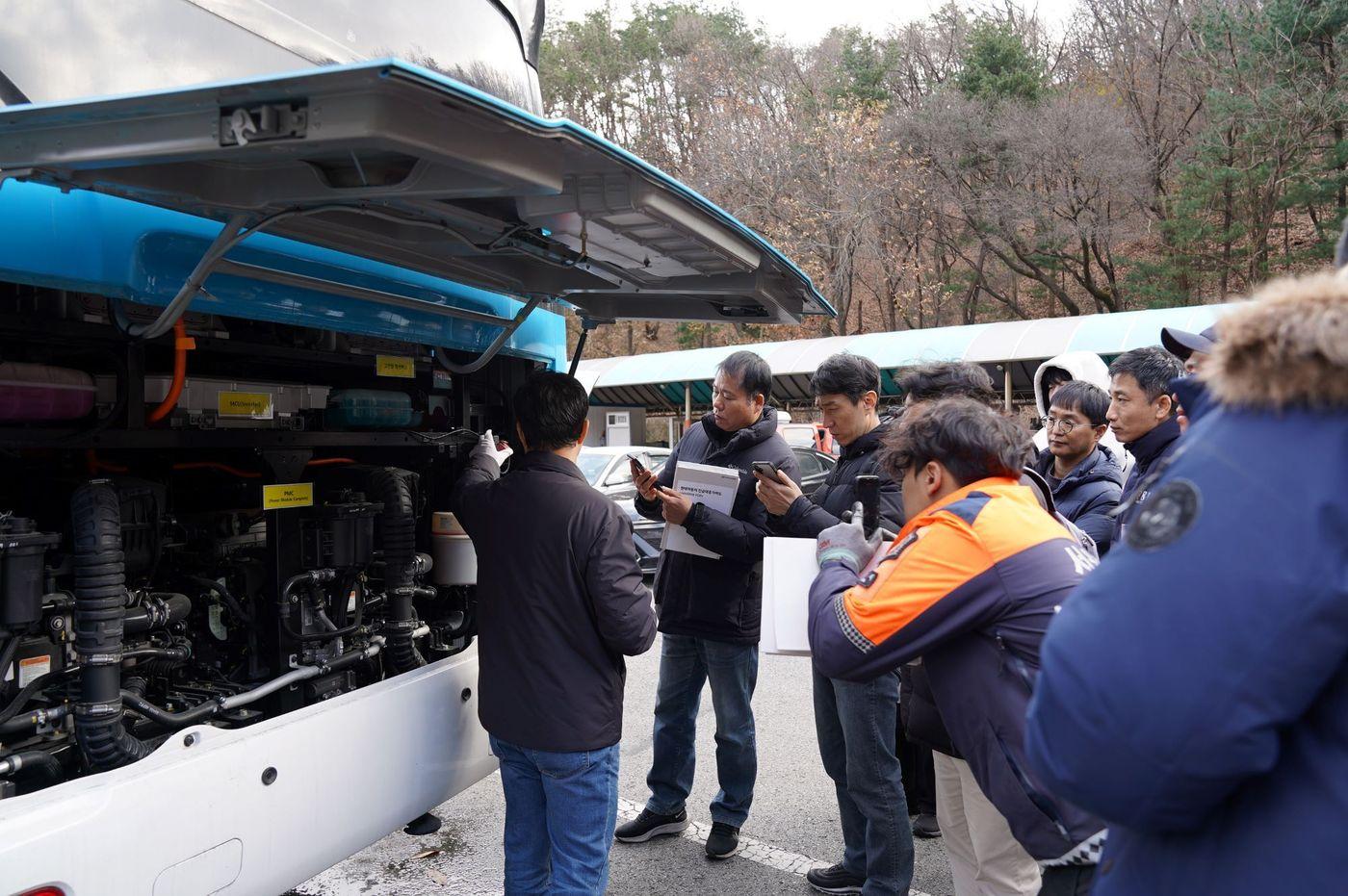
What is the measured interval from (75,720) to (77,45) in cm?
172

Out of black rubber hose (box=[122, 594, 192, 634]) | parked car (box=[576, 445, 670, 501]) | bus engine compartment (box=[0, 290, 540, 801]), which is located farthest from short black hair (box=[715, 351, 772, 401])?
parked car (box=[576, 445, 670, 501])

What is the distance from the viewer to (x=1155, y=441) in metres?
3.62

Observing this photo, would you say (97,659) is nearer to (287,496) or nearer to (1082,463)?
(287,496)

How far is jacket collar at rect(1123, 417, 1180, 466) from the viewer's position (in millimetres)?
3590

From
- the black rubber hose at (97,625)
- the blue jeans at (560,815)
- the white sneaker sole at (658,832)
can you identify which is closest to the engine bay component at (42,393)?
the black rubber hose at (97,625)

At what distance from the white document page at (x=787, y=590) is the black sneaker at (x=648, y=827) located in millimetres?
1742

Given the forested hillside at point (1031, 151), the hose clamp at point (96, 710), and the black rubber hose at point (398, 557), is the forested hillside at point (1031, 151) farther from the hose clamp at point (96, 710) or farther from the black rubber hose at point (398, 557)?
the hose clamp at point (96, 710)

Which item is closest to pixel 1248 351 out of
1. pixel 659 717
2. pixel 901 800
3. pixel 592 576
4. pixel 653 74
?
pixel 592 576

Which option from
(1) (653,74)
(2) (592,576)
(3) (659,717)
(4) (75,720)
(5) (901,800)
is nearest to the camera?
(4) (75,720)

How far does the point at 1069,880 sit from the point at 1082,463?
250cm

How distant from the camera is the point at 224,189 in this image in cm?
215

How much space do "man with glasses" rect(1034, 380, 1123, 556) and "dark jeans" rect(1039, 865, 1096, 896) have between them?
6.67ft

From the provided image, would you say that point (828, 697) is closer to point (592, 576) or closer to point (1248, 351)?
point (592, 576)

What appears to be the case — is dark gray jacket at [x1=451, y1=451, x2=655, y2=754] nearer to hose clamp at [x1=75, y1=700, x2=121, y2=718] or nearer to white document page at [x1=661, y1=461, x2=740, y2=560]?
white document page at [x1=661, y1=461, x2=740, y2=560]
